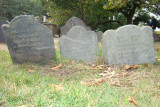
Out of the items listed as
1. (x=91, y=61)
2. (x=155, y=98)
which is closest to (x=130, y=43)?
(x=91, y=61)

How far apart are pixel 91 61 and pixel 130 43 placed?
1266 millimetres

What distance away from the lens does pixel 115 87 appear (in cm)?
236

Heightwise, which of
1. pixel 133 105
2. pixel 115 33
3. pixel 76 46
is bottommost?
pixel 133 105

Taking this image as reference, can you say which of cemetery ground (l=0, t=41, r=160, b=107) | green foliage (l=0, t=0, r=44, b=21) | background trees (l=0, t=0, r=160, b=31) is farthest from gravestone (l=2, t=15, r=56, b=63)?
green foliage (l=0, t=0, r=44, b=21)

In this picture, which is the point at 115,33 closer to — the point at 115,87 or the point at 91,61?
Answer: the point at 91,61

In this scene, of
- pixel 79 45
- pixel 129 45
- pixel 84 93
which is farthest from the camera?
pixel 79 45

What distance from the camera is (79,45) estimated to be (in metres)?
4.54

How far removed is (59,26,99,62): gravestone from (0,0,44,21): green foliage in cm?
1538

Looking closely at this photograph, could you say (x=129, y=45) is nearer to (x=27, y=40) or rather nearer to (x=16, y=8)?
(x=27, y=40)

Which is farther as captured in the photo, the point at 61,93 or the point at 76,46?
the point at 76,46

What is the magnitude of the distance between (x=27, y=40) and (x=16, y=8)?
16.7 metres

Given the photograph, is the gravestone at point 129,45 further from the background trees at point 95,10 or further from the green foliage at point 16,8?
the green foliage at point 16,8

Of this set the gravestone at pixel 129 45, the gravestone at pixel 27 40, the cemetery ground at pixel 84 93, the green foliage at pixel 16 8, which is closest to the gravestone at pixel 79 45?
the gravestone at pixel 27 40

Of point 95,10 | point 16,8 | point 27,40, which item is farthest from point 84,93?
point 16,8
